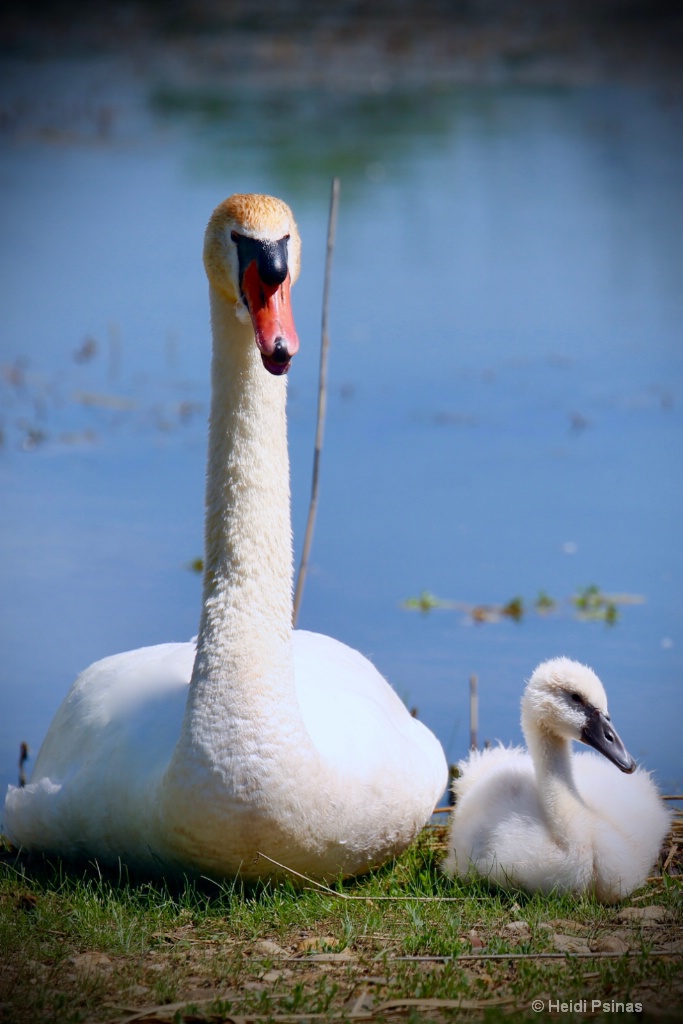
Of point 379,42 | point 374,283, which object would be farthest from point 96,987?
point 379,42

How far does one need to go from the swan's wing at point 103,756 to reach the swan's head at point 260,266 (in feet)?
4.38

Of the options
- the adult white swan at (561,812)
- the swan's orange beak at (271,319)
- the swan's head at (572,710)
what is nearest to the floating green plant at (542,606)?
the adult white swan at (561,812)

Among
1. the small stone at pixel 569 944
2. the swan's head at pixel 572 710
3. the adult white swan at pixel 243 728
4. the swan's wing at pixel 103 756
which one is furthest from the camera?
the swan's head at pixel 572 710

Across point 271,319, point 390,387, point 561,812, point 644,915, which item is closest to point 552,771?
point 561,812

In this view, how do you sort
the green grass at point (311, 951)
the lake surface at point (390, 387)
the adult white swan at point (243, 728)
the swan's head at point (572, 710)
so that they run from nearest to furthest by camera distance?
the green grass at point (311, 951)
the adult white swan at point (243, 728)
the swan's head at point (572, 710)
the lake surface at point (390, 387)

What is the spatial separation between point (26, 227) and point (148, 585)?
30.8 ft

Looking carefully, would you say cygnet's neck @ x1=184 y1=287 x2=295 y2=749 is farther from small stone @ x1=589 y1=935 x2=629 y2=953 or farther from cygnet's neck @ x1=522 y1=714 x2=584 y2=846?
small stone @ x1=589 y1=935 x2=629 y2=953

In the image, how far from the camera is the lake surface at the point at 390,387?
26.3 ft

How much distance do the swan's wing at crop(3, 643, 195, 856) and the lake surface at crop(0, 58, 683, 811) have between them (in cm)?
142

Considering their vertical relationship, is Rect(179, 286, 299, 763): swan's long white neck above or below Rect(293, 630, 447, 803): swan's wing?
above

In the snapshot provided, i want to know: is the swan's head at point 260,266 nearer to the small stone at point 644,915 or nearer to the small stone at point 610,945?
the small stone at point 610,945

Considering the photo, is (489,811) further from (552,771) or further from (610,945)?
(610,945)

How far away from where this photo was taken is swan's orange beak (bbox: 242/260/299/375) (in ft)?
13.9

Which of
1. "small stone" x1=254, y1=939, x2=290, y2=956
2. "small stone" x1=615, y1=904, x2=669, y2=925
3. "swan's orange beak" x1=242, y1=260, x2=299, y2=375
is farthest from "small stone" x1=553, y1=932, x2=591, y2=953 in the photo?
"swan's orange beak" x1=242, y1=260, x2=299, y2=375
